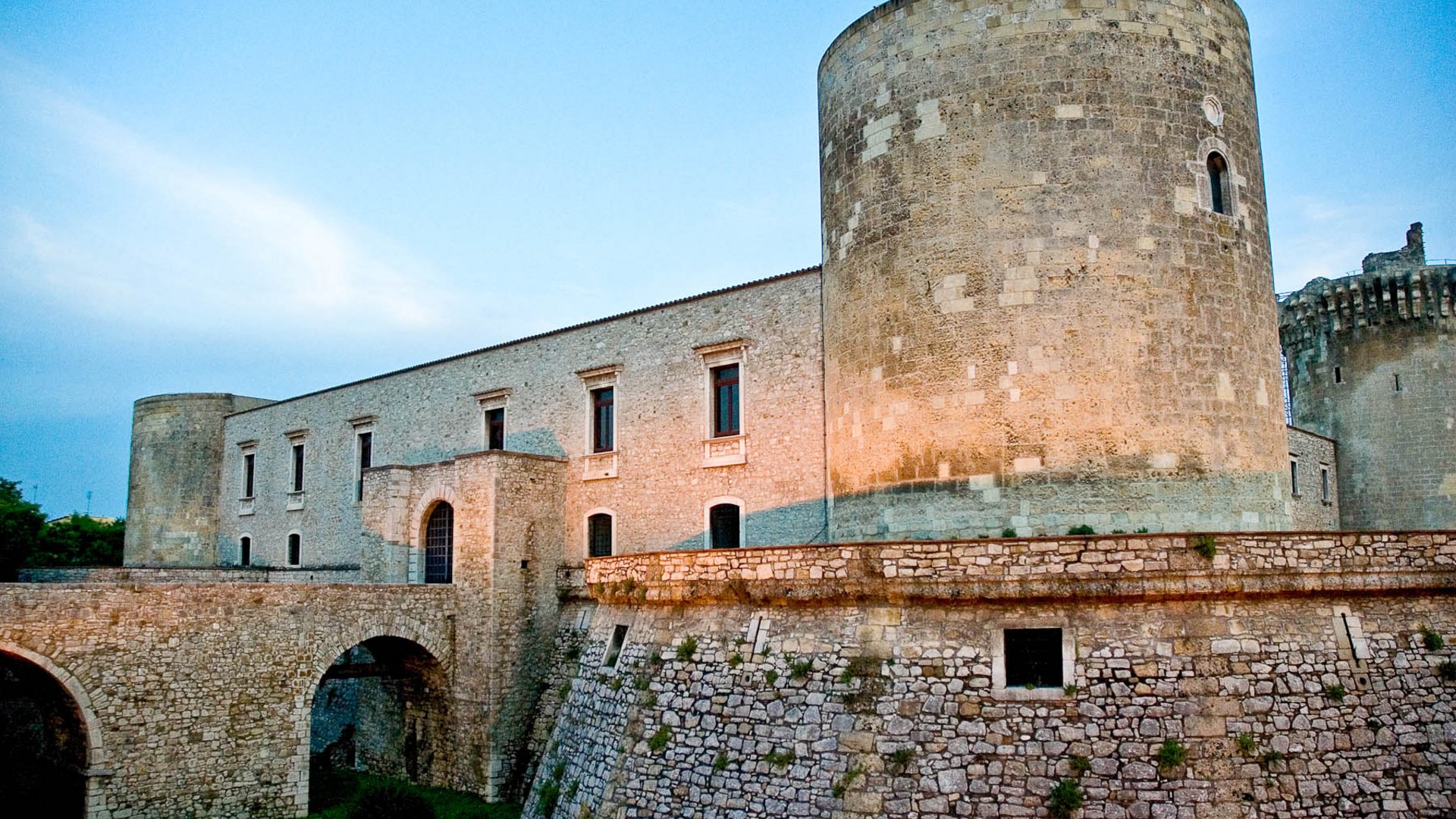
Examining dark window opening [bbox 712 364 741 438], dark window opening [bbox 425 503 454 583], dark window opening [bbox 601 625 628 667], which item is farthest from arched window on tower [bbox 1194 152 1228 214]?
dark window opening [bbox 425 503 454 583]

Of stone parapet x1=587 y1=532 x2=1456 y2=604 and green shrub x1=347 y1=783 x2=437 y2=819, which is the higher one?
stone parapet x1=587 y1=532 x2=1456 y2=604

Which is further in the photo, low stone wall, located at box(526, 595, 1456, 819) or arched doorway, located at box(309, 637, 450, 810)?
arched doorway, located at box(309, 637, 450, 810)

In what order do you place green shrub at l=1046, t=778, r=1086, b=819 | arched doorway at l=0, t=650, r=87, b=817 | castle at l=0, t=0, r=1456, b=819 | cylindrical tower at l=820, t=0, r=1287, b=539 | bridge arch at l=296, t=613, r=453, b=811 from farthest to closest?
bridge arch at l=296, t=613, r=453, b=811, arched doorway at l=0, t=650, r=87, b=817, cylindrical tower at l=820, t=0, r=1287, b=539, castle at l=0, t=0, r=1456, b=819, green shrub at l=1046, t=778, r=1086, b=819

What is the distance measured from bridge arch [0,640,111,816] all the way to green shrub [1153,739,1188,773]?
15691 mm

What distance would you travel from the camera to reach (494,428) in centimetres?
2838

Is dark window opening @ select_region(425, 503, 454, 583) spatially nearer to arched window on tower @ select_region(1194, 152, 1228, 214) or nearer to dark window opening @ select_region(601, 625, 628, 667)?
dark window opening @ select_region(601, 625, 628, 667)

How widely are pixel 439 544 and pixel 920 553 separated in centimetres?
1607

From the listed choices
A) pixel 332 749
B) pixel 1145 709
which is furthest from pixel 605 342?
pixel 1145 709

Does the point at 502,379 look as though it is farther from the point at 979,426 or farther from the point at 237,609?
the point at 979,426

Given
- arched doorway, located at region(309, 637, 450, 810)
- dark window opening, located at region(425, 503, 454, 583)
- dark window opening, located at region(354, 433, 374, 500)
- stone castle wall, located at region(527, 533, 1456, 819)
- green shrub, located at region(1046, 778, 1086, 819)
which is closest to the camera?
green shrub, located at region(1046, 778, 1086, 819)

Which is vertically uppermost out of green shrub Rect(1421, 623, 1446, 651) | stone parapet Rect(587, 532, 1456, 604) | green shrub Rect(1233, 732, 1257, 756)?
stone parapet Rect(587, 532, 1456, 604)

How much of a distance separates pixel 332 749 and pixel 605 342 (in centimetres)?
1146

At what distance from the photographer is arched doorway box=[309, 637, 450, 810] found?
2270 centimetres

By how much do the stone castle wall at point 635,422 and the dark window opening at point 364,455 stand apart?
135 millimetres
